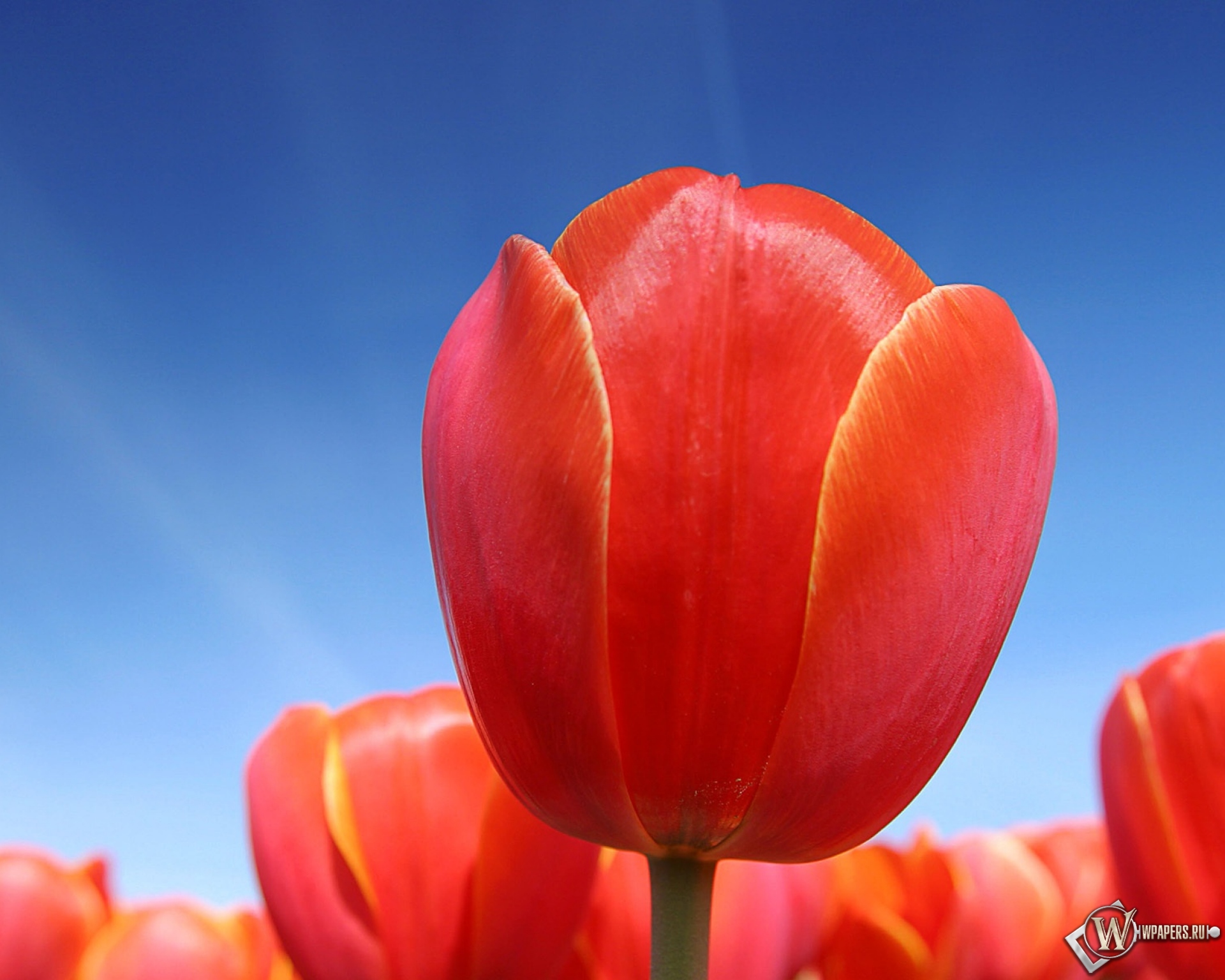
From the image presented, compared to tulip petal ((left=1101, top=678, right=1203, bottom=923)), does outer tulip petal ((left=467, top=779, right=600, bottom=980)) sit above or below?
below

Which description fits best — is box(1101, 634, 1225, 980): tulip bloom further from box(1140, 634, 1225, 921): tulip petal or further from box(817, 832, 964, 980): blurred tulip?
box(817, 832, 964, 980): blurred tulip

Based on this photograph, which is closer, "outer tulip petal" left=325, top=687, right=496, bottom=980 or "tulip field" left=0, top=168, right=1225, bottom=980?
"tulip field" left=0, top=168, right=1225, bottom=980

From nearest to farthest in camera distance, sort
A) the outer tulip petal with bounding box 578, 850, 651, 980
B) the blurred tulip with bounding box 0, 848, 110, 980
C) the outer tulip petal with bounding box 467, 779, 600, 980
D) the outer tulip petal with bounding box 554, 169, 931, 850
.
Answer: the outer tulip petal with bounding box 554, 169, 931, 850, the outer tulip petal with bounding box 467, 779, 600, 980, the outer tulip petal with bounding box 578, 850, 651, 980, the blurred tulip with bounding box 0, 848, 110, 980

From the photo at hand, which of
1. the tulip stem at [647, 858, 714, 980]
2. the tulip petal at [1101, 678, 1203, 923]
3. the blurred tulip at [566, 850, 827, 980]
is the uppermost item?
the tulip petal at [1101, 678, 1203, 923]

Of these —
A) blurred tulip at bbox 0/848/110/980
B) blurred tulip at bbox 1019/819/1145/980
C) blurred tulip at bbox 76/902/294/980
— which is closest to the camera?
blurred tulip at bbox 1019/819/1145/980

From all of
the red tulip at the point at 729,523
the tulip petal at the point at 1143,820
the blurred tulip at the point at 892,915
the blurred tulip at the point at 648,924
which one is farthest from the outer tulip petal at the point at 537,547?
the blurred tulip at the point at 892,915

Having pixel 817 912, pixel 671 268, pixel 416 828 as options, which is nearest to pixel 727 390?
pixel 671 268

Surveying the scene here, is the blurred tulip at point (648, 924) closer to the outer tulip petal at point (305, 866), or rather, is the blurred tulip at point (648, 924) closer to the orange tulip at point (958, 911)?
the outer tulip petal at point (305, 866)

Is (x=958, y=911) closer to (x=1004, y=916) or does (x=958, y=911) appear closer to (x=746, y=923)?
(x=1004, y=916)

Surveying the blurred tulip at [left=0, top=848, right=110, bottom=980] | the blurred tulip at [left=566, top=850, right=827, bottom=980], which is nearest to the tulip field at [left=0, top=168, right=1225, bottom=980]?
the blurred tulip at [left=566, top=850, right=827, bottom=980]
